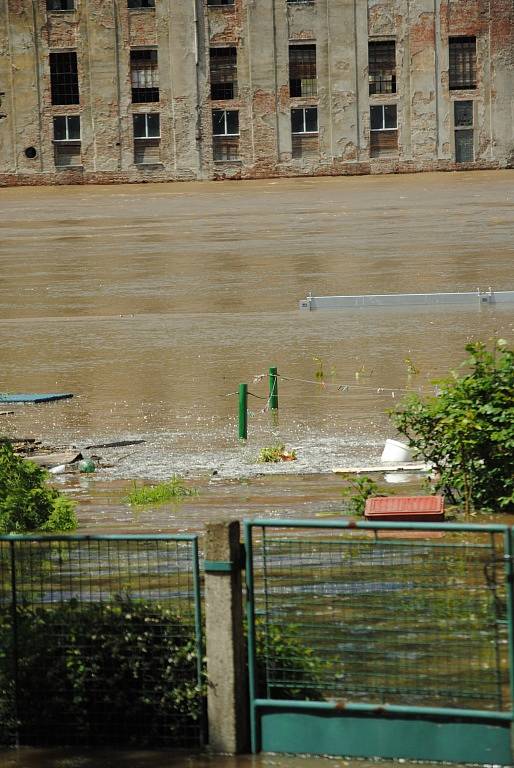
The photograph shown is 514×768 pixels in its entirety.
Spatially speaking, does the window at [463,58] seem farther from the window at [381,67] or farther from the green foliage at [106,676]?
the green foliage at [106,676]

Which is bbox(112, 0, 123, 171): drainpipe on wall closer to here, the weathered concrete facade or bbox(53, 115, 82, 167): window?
the weathered concrete facade

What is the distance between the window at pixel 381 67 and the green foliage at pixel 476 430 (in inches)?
2123

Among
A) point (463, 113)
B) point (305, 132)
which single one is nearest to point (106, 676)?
point (305, 132)

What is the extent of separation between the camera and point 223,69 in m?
64.5

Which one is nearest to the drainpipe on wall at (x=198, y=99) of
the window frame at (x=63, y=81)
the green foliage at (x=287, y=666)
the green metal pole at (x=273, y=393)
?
the window frame at (x=63, y=81)

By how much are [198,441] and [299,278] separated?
19932mm

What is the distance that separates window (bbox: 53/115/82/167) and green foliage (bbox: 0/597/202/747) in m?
58.8

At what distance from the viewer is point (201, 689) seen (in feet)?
24.2

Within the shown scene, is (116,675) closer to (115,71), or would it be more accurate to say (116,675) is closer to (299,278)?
(299,278)

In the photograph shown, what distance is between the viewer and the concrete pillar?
725 cm

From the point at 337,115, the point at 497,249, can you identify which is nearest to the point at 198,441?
the point at 497,249

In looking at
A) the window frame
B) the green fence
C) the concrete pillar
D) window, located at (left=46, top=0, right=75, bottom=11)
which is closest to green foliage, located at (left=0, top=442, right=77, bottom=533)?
the green fence

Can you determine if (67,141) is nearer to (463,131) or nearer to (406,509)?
(463,131)

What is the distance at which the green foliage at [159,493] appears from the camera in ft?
46.6
